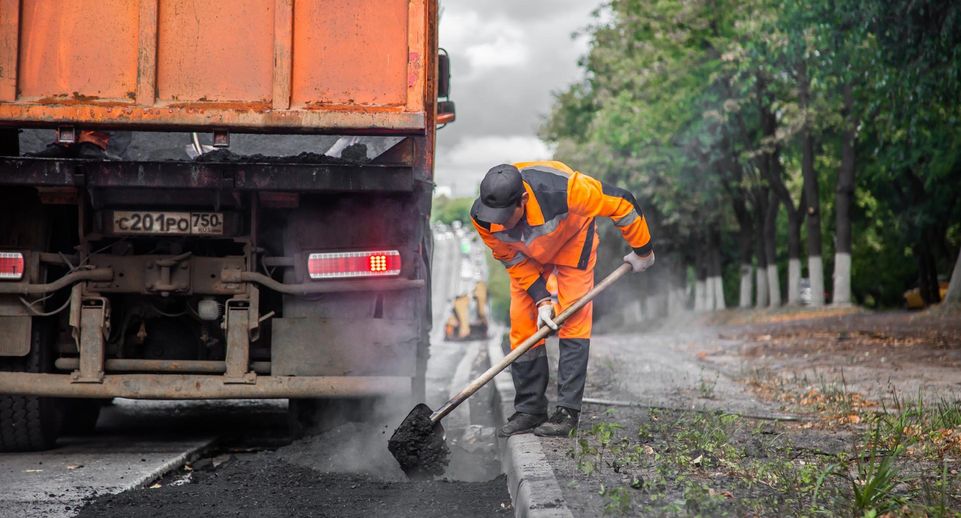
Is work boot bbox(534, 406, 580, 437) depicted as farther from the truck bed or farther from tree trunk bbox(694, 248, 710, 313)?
tree trunk bbox(694, 248, 710, 313)

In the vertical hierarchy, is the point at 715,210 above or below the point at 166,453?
above

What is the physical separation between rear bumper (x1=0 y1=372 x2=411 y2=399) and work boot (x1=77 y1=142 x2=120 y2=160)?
1.28m

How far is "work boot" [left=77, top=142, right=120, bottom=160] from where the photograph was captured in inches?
235

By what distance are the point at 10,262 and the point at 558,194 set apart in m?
3.18

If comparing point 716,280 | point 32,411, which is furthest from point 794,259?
point 32,411

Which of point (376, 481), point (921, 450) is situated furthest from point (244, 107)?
point (921, 450)

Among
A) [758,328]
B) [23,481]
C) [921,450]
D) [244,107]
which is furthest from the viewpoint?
[758,328]

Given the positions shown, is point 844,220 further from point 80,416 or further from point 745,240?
point 80,416


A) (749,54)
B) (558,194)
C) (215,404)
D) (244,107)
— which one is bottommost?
(215,404)

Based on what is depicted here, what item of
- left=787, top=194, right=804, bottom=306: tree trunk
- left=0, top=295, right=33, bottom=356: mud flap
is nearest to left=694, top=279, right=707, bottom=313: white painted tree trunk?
left=787, top=194, right=804, bottom=306: tree trunk

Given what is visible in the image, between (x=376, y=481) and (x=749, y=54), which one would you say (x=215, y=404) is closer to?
(x=376, y=481)

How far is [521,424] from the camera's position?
603cm

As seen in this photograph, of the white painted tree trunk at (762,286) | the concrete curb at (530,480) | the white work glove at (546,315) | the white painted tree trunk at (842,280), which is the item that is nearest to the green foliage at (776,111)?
the white painted tree trunk at (762,286)

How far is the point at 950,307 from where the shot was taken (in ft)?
61.4
